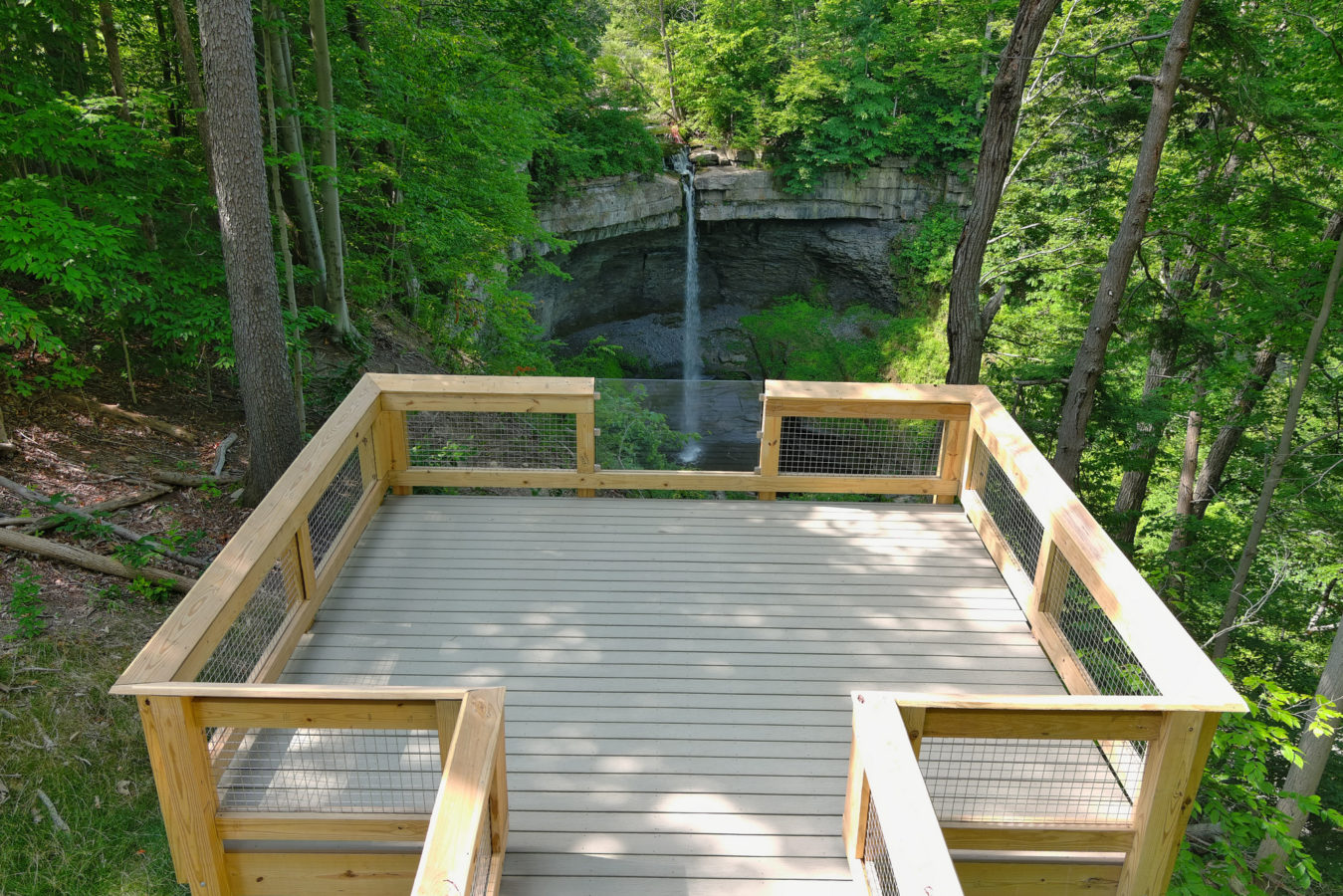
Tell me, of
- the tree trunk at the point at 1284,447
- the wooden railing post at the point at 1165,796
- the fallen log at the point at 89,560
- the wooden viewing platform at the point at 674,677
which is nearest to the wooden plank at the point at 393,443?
the wooden viewing platform at the point at 674,677

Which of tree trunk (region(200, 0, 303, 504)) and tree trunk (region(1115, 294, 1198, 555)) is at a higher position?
tree trunk (region(200, 0, 303, 504))

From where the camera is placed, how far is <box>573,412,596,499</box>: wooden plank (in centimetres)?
539

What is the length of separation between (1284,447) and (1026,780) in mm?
8134

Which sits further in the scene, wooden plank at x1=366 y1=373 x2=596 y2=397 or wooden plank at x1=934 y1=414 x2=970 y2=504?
wooden plank at x1=934 y1=414 x2=970 y2=504

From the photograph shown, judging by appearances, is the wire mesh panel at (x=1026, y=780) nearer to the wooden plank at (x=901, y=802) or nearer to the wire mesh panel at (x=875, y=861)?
the wire mesh panel at (x=875, y=861)

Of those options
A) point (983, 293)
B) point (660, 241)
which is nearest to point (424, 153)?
point (983, 293)

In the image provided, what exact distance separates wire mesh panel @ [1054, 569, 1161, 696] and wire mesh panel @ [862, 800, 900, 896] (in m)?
1.58

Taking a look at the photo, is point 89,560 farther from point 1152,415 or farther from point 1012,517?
point 1152,415

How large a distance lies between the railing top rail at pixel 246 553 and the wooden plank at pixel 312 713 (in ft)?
0.65

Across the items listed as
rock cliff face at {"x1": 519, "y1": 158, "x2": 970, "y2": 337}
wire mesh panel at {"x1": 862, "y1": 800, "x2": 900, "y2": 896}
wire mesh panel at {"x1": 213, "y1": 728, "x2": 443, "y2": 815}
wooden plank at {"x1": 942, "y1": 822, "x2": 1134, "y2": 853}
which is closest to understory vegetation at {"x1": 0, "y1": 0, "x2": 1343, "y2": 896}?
wooden plank at {"x1": 942, "y1": 822, "x2": 1134, "y2": 853}

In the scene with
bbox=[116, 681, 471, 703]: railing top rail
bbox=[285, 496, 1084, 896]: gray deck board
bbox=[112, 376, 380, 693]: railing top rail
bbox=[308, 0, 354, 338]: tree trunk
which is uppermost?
bbox=[308, 0, 354, 338]: tree trunk

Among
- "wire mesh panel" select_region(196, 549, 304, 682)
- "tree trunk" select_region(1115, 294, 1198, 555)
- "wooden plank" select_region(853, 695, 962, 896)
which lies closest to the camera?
"wooden plank" select_region(853, 695, 962, 896)

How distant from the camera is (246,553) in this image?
3.43 m

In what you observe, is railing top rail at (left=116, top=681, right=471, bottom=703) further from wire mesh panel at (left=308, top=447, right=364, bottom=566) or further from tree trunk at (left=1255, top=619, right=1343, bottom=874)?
tree trunk at (left=1255, top=619, right=1343, bottom=874)
